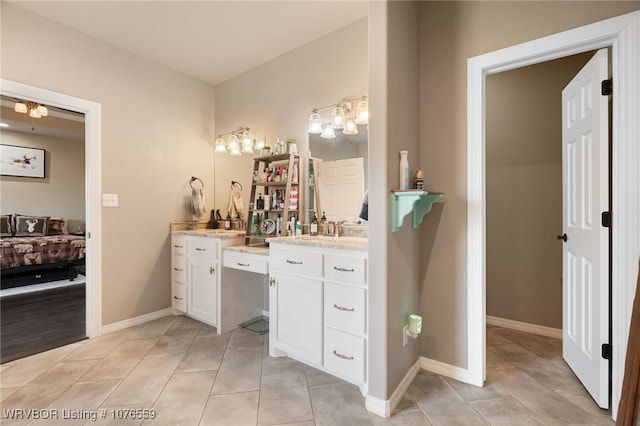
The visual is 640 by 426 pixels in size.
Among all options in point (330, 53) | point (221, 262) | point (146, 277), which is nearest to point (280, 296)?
point (221, 262)

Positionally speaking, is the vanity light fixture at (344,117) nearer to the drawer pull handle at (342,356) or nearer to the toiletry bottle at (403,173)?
the toiletry bottle at (403,173)

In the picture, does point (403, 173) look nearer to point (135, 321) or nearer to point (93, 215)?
point (93, 215)

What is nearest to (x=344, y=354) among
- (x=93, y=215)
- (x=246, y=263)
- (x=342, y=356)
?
(x=342, y=356)

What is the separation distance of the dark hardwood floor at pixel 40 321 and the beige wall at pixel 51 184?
2.47 m

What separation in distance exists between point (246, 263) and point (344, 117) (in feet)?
4.86

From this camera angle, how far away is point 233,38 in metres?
2.69

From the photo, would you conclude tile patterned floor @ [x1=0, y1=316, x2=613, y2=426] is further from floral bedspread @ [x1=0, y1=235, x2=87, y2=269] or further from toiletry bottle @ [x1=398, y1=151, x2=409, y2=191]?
floral bedspread @ [x1=0, y1=235, x2=87, y2=269]

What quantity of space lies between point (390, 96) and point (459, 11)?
881mm

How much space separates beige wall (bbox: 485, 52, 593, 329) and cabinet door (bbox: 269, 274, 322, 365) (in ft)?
6.23

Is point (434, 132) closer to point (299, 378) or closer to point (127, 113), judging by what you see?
point (299, 378)

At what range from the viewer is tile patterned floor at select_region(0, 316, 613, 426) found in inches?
60.8

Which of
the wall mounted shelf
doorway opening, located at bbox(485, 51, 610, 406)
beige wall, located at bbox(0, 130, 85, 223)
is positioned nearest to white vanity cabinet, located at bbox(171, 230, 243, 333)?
the wall mounted shelf

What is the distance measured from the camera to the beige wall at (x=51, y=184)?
5223 millimetres

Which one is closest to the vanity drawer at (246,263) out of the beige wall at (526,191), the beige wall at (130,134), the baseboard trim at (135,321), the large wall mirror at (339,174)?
the large wall mirror at (339,174)
